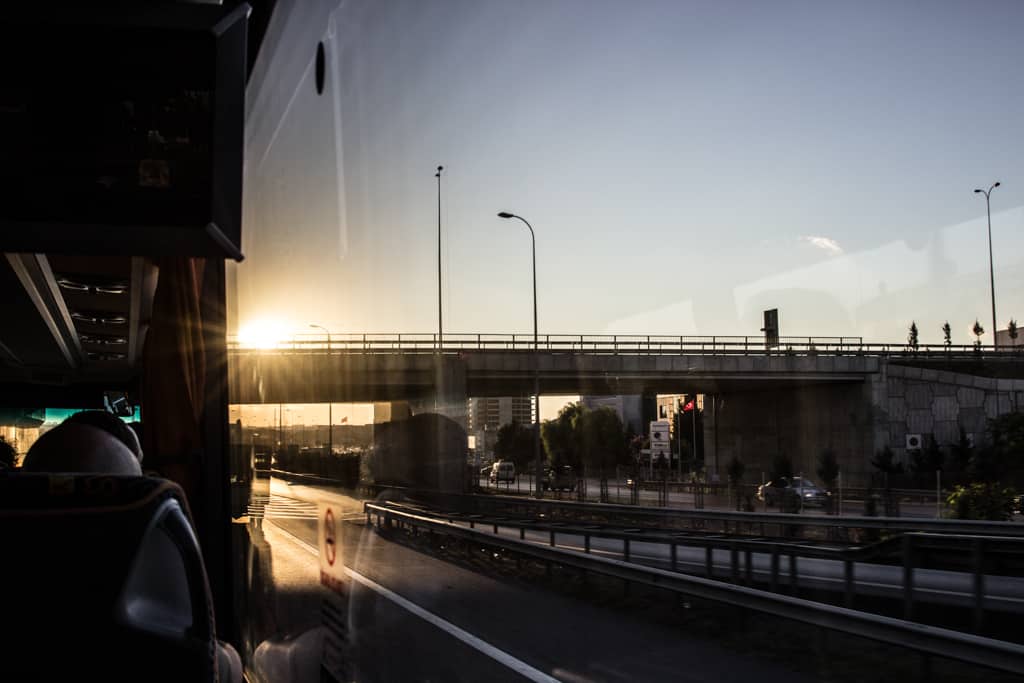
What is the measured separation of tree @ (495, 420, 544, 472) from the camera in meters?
4.00

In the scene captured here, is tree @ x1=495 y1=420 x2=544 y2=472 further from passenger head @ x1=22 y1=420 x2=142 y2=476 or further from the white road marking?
passenger head @ x1=22 y1=420 x2=142 y2=476

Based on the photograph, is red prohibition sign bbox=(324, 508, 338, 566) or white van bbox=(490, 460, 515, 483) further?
white van bbox=(490, 460, 515, 483)

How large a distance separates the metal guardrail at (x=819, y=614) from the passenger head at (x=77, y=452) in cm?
87

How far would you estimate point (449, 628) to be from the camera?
21.5 feet

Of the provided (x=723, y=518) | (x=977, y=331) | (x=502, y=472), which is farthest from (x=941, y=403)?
(x=723, y=518)

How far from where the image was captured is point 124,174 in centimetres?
369

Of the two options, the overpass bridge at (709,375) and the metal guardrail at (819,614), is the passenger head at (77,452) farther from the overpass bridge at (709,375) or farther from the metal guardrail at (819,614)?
the metal guardrail at (819,614)

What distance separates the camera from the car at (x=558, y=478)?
5.09 m

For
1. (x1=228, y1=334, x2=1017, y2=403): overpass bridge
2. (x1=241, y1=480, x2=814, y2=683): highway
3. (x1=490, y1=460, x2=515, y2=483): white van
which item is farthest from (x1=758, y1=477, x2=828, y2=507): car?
(x1=490, y1=460, x2=515, y2=483): white van

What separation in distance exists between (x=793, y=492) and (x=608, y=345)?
6.44 feet

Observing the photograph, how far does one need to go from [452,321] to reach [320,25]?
3.84 feet

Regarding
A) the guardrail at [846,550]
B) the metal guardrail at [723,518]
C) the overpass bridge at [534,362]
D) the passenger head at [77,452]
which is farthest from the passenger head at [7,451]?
the passenger head at [77,452]

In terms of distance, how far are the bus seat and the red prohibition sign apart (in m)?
1.28

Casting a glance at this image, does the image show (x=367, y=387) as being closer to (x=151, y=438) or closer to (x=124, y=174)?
(x=124, y=174)
